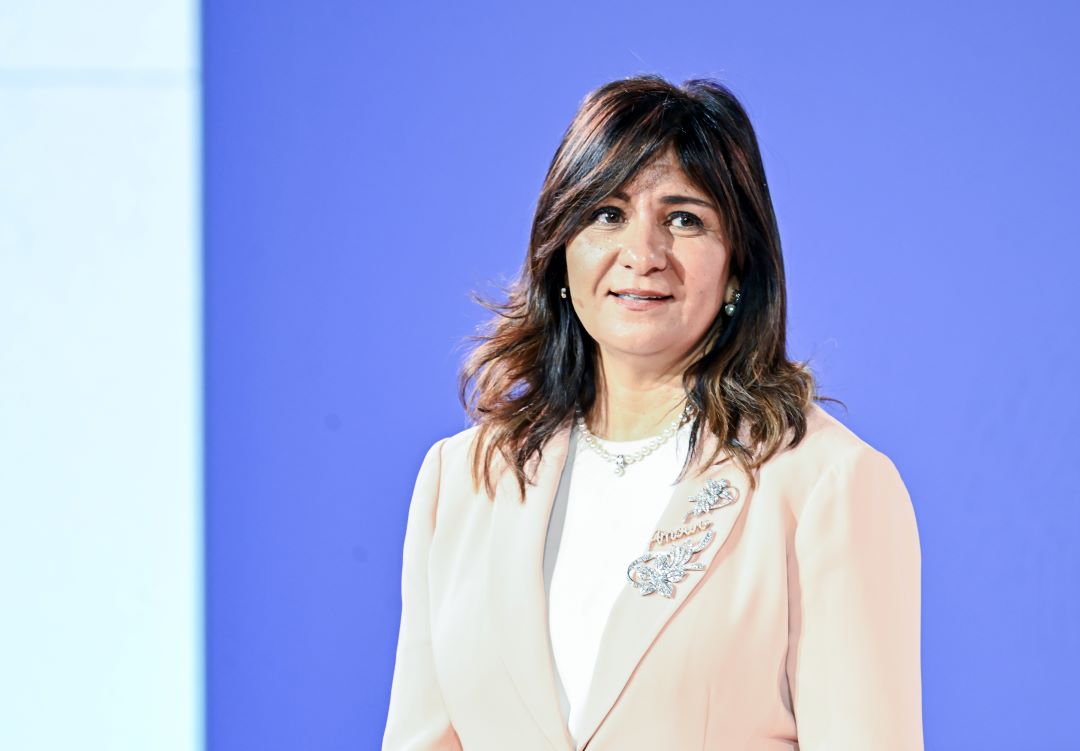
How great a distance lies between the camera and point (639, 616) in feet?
4.92

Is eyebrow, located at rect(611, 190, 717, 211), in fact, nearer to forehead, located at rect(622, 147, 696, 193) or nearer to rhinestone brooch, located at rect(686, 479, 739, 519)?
forehead, located at rect(622, 147, 696, 193)

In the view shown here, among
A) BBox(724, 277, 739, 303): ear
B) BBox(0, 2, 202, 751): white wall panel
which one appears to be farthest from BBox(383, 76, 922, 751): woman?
BBox(0, 2, 202, 751): white wall panel

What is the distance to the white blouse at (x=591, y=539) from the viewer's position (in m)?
1.54

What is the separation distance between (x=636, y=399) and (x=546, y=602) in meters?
0.27

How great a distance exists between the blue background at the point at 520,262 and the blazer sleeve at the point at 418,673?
98 cm

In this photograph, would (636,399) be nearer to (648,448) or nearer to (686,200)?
(648,448)

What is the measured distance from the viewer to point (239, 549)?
111 inches

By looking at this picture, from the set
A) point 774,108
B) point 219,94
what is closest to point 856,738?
point 774,108

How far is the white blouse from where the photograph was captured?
154 centimetres

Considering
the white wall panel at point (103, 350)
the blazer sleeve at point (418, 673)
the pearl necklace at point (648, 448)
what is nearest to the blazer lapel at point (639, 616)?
the pearl necklace at point (648, 448)

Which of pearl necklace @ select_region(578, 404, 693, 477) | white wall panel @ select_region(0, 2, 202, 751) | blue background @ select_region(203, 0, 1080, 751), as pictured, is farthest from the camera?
white wall panel @ select_region(0, 2, 202, 751)

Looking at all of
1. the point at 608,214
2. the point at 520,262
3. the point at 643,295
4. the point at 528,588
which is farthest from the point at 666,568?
the point at 520,262

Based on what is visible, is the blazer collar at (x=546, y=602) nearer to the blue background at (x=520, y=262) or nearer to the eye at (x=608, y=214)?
the eye at (x=608, y=214)

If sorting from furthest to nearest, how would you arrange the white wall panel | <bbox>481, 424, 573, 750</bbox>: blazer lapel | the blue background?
the white wall panel → the blue background → <bbox>481, 424, 573, 750</bbox>: blazer lapel
